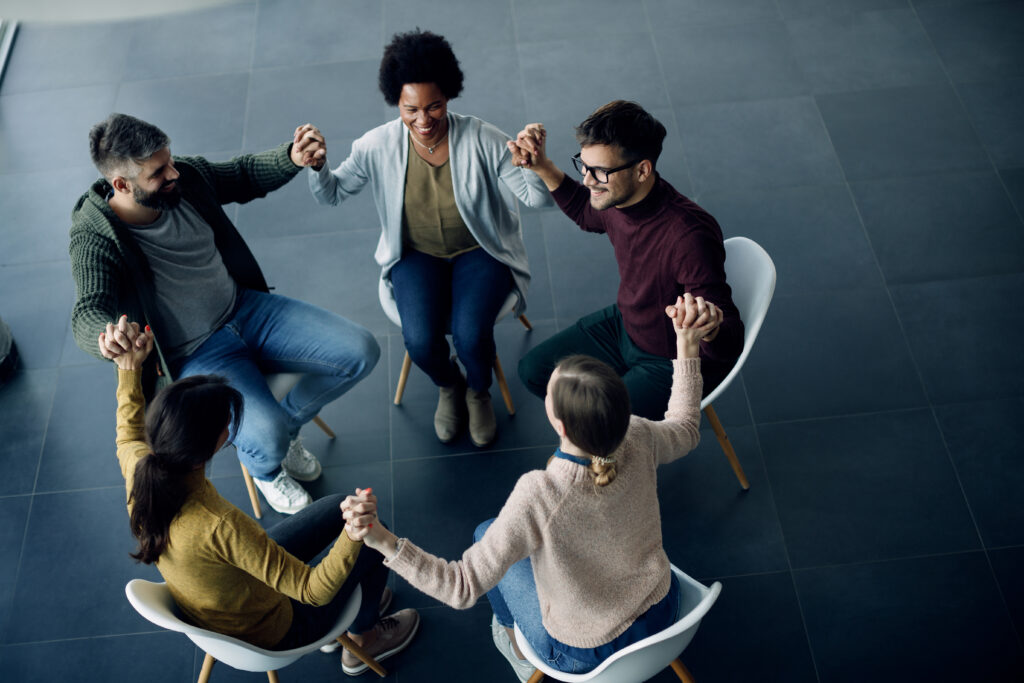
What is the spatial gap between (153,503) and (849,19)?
4.08 metres

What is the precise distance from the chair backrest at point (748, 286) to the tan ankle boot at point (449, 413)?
946 mm

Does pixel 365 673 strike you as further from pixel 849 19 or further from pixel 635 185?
pixel 849 19

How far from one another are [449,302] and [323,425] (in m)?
0.68

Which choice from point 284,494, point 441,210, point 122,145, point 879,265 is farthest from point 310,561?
point 879,265

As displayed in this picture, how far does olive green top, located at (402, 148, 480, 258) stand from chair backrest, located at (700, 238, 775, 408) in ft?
2.78

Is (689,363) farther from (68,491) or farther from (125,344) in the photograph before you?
(68,491)

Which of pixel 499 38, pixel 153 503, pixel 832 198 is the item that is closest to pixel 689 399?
pixel 153 503

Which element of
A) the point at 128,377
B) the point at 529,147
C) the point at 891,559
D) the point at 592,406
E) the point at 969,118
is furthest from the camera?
the point at 969,118

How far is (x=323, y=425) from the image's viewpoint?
2.91 m

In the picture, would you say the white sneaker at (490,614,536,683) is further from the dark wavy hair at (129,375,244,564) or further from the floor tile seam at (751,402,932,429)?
the floor tile seam at (751,402,932,429)

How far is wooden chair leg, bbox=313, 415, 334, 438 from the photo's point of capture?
9.50 ft

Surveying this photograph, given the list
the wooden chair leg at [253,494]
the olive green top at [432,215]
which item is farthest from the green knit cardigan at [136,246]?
the wooden chair leg at [253,494]

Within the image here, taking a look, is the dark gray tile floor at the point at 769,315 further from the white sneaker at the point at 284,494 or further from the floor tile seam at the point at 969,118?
the white sneaker at the point at 284,494

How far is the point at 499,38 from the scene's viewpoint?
13.8 feet
